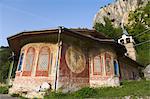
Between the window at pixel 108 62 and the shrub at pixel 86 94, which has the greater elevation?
Answer: the window at pixel 108 62

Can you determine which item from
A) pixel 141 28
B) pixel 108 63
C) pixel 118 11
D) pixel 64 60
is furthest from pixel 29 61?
pixel 118 11

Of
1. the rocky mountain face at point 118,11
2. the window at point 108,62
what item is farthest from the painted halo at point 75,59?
the rocky mountain face at point 118,11

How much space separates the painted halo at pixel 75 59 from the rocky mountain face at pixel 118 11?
160 ft

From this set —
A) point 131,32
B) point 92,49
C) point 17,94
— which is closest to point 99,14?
point 131,32

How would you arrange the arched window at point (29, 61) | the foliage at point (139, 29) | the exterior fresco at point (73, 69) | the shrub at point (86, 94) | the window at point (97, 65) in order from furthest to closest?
the foliage at point (139, 29) → the window at point (97, 65) → the arched window at point (29, 61) → the exterior fresco at point (73, 69) → the shrub at point (86, 94)

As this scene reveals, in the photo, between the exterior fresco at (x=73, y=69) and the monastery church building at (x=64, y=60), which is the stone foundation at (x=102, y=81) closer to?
the monastery church building at (x=64, y=60)

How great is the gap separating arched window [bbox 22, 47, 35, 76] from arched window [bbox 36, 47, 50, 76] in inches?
25.8

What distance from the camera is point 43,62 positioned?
16.0 m

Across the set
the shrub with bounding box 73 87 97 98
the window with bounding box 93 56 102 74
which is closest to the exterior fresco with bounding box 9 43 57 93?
the shrub with bounding box 73 87 97 98

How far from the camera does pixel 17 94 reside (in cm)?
1502

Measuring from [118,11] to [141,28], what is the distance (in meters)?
19.7

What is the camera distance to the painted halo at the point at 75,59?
1608 centimetres

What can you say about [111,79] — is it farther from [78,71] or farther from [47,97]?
[47,97]

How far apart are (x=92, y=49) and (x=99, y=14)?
56859mm
